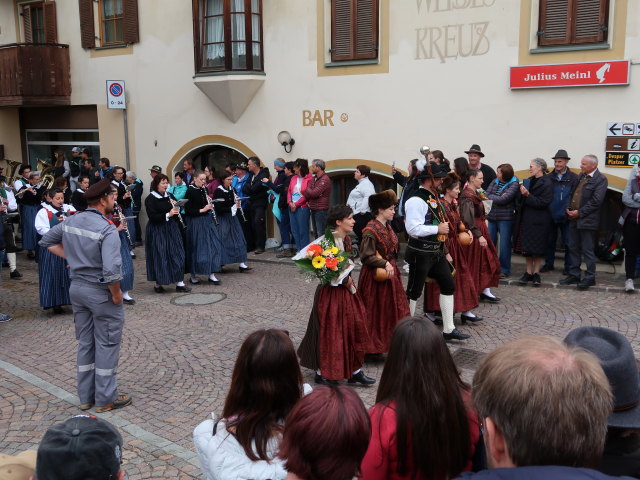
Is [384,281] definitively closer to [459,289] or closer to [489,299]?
[459,289]

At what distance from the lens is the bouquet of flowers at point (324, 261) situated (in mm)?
5945

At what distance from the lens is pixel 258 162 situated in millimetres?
13578

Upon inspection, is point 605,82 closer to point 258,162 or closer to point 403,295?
point 403,295

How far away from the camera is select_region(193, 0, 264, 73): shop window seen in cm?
1358

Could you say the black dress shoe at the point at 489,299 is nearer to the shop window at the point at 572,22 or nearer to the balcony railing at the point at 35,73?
the shop window at the point at 572,22

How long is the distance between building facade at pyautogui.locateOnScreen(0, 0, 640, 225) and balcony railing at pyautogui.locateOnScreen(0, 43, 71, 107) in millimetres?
39

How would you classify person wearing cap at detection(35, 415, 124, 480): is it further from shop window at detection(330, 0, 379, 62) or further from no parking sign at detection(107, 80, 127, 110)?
no parking sign at detection(107, 80, 127, 110)

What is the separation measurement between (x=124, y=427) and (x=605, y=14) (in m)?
9.09

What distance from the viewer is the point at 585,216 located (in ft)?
31.9

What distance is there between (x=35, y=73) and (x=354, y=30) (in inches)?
348

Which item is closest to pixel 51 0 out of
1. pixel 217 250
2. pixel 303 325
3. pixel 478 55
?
pixel 217 250

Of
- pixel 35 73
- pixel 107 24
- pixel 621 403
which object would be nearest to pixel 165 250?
pixel 107 24

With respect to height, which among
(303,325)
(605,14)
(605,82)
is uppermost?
(605,14)

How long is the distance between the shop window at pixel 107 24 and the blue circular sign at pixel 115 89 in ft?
3.52
